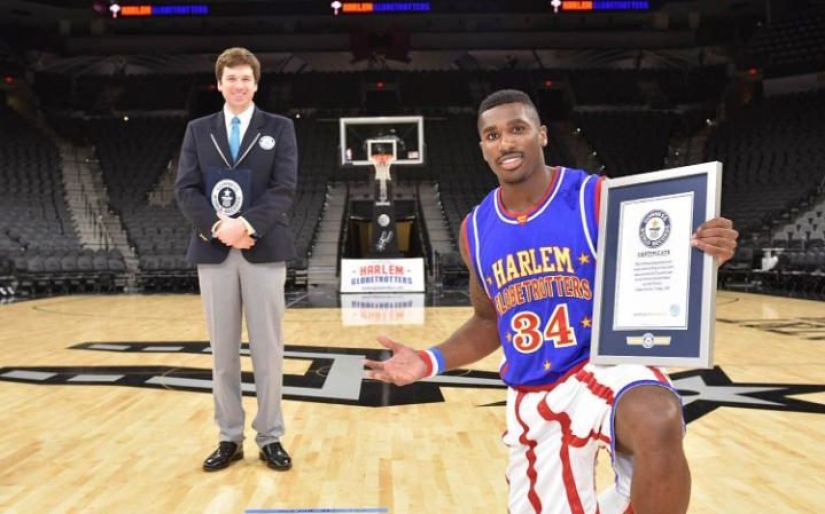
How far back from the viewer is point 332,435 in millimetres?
3773

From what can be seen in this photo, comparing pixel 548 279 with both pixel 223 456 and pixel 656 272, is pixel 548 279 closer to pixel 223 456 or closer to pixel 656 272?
pixel 656 272

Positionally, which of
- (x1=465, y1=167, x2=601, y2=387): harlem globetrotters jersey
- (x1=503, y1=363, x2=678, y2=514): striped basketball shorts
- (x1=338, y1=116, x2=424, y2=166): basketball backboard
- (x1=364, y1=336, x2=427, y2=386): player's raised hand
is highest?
(x1=338, y1=116, x2=424, y2=166): basketball backboard

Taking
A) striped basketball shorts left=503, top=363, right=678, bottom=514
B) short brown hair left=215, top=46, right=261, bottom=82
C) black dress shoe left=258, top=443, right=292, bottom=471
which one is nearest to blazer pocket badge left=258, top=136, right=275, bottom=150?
short brown hair left=215, top=46, right=261, bottom=82

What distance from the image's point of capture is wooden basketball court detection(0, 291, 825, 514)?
9.24ft

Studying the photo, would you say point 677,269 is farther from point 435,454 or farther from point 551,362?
point 435,454

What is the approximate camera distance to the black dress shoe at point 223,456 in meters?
3.20

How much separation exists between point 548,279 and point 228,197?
177cm

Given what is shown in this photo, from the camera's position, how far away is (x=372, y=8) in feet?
67.1

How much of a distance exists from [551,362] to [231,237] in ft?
5.36

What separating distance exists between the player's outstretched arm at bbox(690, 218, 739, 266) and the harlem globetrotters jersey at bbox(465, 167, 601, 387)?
1.17 ft

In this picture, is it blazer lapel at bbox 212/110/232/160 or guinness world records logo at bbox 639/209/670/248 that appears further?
blazer lapel at bbox 212/110/232/160

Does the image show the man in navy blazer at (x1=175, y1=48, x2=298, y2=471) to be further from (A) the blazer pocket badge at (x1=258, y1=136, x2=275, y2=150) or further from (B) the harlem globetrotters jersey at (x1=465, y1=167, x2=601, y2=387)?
(B) the harlem globetrotters jersey at (x1=465, y1=167, x2=601, y2=387)

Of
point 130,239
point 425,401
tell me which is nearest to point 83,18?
point 130,239

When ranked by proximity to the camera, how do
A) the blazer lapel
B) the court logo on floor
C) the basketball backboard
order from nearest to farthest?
the blazer lapel
the court logo on floor
the basketball backboard
